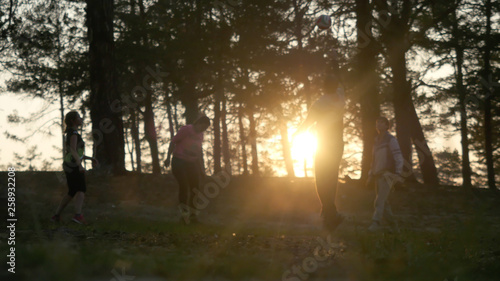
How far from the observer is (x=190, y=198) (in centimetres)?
1063

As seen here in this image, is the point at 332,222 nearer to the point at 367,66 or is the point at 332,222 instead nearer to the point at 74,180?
the point at 74,180

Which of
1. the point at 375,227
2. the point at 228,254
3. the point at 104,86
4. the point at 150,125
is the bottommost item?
the point at 375,227

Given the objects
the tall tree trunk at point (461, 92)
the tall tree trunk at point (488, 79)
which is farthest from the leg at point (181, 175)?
the tall tree trunk at point (488, 79)

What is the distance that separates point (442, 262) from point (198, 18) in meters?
17.4

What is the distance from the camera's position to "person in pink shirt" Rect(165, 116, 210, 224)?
10312 millimetres

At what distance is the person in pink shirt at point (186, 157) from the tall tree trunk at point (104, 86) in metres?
6.66

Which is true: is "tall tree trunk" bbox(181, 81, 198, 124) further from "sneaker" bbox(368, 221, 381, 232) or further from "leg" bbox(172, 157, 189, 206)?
Answer: "sneaker" bbox(368, 221, 381, 232)

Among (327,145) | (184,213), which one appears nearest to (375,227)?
(327,145)

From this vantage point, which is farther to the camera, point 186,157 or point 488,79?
point 488,79

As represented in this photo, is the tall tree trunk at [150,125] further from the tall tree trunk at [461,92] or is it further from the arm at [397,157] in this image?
the arm at [397,157]

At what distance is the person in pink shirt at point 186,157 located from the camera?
10.3 meters

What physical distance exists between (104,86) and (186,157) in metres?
7.49

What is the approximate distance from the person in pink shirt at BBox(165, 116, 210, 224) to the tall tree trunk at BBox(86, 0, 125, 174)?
666 centimetres

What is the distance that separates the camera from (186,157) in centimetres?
1038
